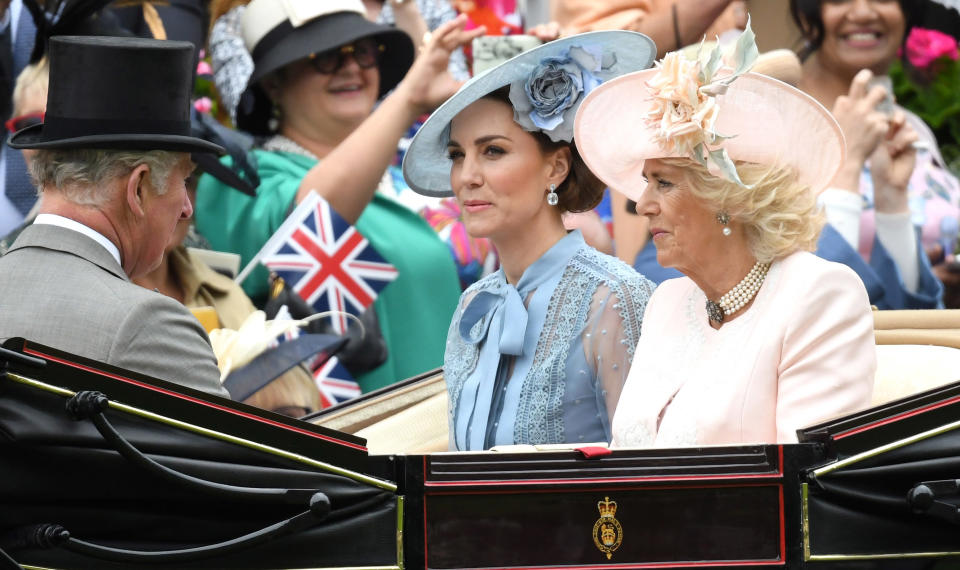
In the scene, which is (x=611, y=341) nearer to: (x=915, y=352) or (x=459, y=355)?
(x=459, y=355)

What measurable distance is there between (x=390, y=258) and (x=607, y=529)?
9.80 ft

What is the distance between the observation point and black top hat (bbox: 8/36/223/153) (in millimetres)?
3307

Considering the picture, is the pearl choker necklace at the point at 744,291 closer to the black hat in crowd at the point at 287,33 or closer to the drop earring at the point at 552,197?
the drop earring at the point at 552,197

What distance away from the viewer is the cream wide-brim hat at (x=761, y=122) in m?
3.29

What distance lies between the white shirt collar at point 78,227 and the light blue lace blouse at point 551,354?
3.44 feet

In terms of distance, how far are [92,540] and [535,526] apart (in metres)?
0.78

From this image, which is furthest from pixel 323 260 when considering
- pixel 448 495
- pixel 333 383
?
pixel 448 495

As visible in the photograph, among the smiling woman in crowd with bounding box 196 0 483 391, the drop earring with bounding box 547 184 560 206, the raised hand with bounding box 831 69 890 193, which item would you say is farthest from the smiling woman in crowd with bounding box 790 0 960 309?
the smiling woman in crowd with bounding box 196 0 483 391

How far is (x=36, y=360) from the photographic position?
7.99 ft

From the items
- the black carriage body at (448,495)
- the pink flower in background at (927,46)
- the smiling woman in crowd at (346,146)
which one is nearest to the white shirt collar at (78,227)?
the black carriage body at (448,495)

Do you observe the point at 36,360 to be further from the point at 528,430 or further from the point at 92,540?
the point at 528,430

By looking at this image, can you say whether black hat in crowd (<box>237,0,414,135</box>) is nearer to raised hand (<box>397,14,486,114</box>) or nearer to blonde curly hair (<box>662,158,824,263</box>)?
raised hand (<box>397,14,486,114</box>)

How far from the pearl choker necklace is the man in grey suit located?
1.17 metres

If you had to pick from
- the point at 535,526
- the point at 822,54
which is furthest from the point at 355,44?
the point at 535,526
